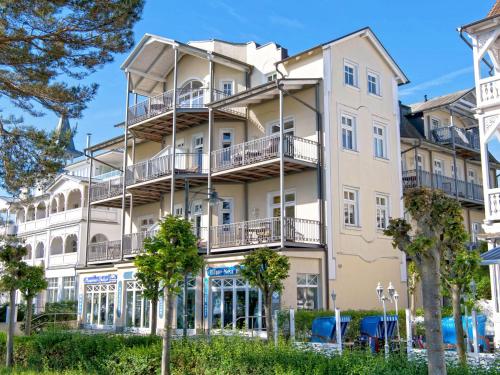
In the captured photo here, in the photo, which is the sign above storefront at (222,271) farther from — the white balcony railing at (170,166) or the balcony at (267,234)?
the white balcony railing at (170,166)

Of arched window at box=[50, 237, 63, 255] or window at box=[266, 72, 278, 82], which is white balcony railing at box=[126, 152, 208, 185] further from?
arched window at box=[50, 237, 63, 255]

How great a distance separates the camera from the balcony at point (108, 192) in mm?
32219

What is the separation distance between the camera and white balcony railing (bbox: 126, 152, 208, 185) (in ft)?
90.5

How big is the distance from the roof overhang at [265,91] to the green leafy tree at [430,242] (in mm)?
14599

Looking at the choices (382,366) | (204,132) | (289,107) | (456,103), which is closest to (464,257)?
(382,366)

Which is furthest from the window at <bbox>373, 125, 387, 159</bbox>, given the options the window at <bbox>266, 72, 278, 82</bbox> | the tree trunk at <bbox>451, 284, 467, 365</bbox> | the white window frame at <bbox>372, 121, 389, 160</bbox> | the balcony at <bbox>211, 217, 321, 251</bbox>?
the tree trunk at <bbox>451, 284, 467, 365</bbox>

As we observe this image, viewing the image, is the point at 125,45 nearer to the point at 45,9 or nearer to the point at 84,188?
the point at 45,9

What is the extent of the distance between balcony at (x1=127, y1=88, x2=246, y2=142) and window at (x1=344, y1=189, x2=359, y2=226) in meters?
6.26

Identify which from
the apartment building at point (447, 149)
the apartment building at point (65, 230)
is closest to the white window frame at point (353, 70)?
the apartment building at point (447, 149)

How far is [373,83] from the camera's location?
2773 centimetres

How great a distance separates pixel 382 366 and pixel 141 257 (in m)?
6.35

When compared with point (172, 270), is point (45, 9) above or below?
above

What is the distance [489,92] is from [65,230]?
3359 cm

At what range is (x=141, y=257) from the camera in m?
13.7
